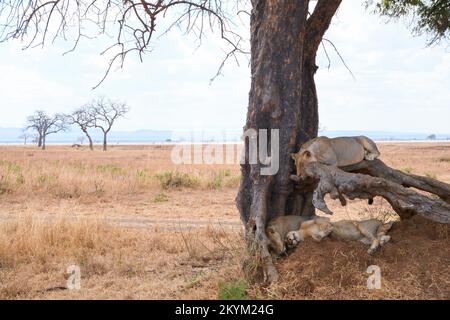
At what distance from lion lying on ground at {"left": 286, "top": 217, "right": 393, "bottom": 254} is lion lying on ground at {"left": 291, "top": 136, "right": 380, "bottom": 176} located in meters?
0.66

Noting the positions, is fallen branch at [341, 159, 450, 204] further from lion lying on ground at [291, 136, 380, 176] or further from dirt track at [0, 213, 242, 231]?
dirt track at [0, 213, 242, 231]

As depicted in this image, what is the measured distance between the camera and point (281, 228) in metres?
6.56

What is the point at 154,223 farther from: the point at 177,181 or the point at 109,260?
the point at 177,181

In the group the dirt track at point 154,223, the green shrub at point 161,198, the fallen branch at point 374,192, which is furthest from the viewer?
the green shrub at point 161,198

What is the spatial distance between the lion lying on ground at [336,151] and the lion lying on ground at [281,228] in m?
0.56

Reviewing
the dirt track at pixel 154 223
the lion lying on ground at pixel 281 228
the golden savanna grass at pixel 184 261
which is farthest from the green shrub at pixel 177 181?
the lion lying on ground at pixel 281 228

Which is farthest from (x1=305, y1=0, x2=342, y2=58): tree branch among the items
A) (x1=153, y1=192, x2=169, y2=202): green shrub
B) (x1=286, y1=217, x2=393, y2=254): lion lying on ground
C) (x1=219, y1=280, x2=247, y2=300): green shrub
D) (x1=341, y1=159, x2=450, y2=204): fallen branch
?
(x1=153, y1=192, x2=169, y2=202): green shrub

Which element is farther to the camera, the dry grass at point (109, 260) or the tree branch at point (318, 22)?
the tree branch at point (318, 22)

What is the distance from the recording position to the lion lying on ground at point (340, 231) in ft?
20.7

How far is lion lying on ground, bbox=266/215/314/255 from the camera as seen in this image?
21.0 ft

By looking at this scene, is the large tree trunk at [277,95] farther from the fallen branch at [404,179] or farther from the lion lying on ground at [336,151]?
the fallen branch at [404,179]

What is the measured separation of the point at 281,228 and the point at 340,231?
69 cm
